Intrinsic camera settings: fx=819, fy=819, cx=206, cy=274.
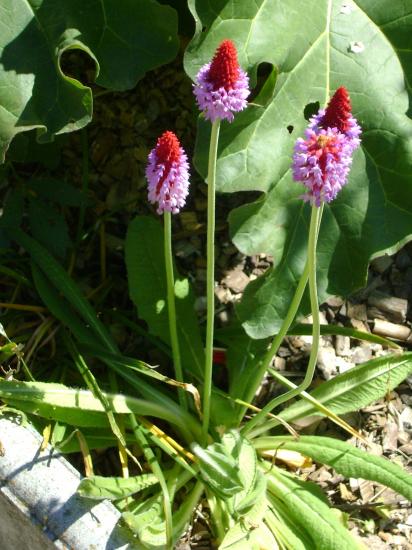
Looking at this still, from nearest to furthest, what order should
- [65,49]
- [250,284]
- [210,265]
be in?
[210,265] < [65,49] < [250,284]

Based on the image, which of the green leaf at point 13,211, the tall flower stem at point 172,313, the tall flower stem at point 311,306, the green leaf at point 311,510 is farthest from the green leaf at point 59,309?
the green leaf at point 311,510

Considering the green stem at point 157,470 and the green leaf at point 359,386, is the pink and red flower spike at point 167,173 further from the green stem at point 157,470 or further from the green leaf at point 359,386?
the green leaf at point 359,386

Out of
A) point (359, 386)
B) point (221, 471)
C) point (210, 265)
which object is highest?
point (210, 265)

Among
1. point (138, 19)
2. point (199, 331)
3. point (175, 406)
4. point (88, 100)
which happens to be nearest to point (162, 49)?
point (138, 19)

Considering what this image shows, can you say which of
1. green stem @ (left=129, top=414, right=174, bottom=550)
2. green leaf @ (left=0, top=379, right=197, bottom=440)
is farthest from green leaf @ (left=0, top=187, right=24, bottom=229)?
green stem @ (left=129, top=414, right=174, bottom=550)

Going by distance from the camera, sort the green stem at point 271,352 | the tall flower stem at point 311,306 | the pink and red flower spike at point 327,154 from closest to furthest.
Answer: the pink and red flower spike at point 327,154
the tall flower stem at point 311,306
the green stem at point 271,352

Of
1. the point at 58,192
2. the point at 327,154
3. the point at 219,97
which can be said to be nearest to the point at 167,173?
the point at 219,97

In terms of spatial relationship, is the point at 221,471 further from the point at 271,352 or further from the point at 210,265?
the point at 210,265
